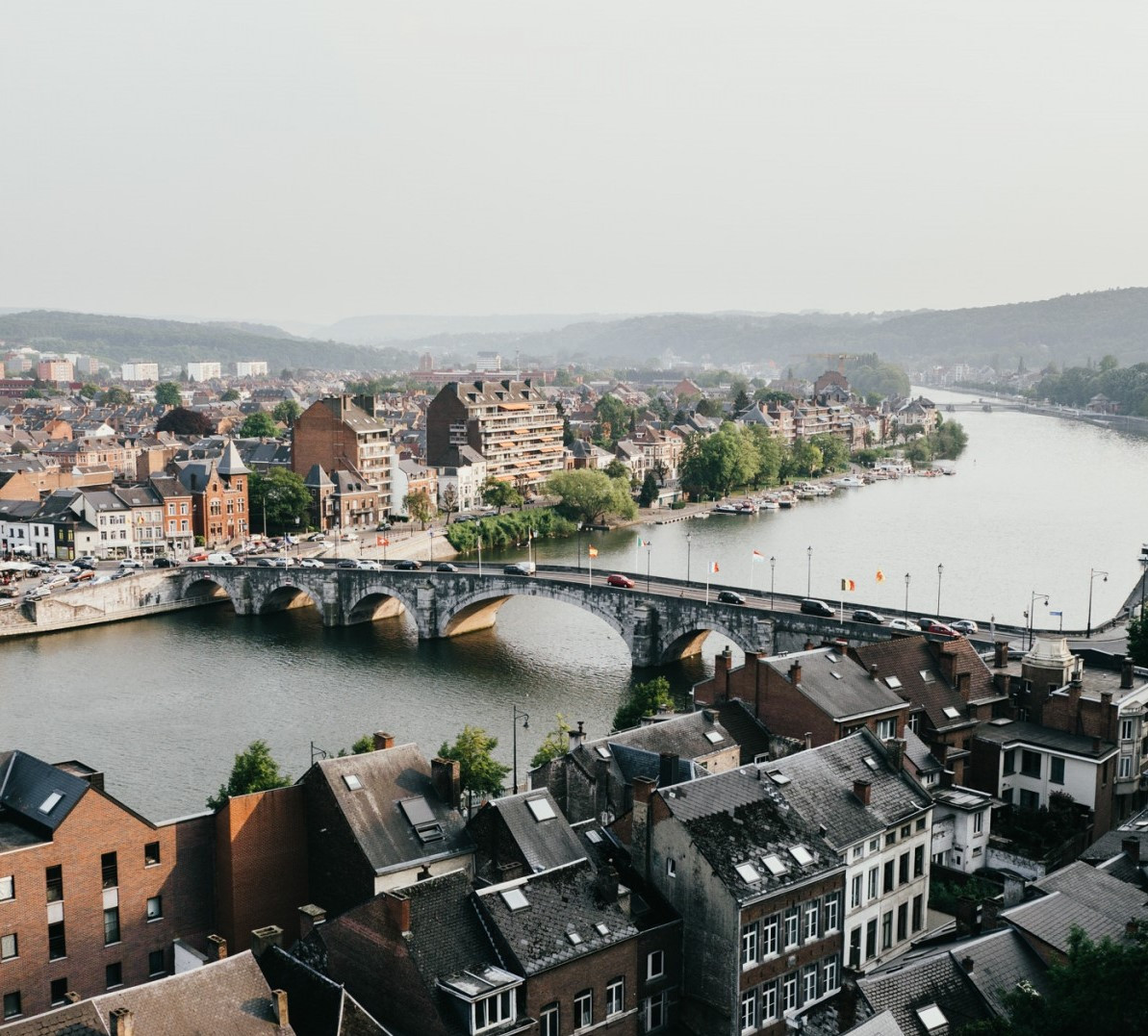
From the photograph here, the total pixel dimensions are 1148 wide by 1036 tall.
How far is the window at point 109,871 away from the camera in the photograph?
88.0 ft

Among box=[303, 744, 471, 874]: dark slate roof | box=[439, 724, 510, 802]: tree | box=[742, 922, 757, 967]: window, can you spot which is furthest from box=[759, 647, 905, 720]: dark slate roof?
box=[303, 744, 471, 874]: dark slate roof

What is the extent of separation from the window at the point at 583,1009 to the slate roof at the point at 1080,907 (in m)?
7.01

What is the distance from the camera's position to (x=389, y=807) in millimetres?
27891

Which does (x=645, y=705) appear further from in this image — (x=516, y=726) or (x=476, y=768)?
(x=516, y=726)

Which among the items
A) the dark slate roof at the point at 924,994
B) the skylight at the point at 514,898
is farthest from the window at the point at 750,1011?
the skylight at the point at 514,898

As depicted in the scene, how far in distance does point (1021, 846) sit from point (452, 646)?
36.0 m

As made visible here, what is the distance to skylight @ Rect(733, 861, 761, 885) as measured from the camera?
80.2 ft

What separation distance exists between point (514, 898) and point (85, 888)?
9008 millimetres

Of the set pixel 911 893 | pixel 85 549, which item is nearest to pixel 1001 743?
pixel 911 893

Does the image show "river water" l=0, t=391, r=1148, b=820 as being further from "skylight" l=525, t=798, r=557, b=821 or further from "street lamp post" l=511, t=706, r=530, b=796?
"skylight" l=525, t=798, r=557, b=821

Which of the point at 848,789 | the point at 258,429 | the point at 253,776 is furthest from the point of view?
the point at 258,429

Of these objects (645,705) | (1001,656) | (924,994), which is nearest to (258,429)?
(645,705)

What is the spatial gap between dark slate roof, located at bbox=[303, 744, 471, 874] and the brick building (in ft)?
10.2

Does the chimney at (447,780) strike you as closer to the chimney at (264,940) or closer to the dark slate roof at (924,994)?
the chimney at (264,940)
